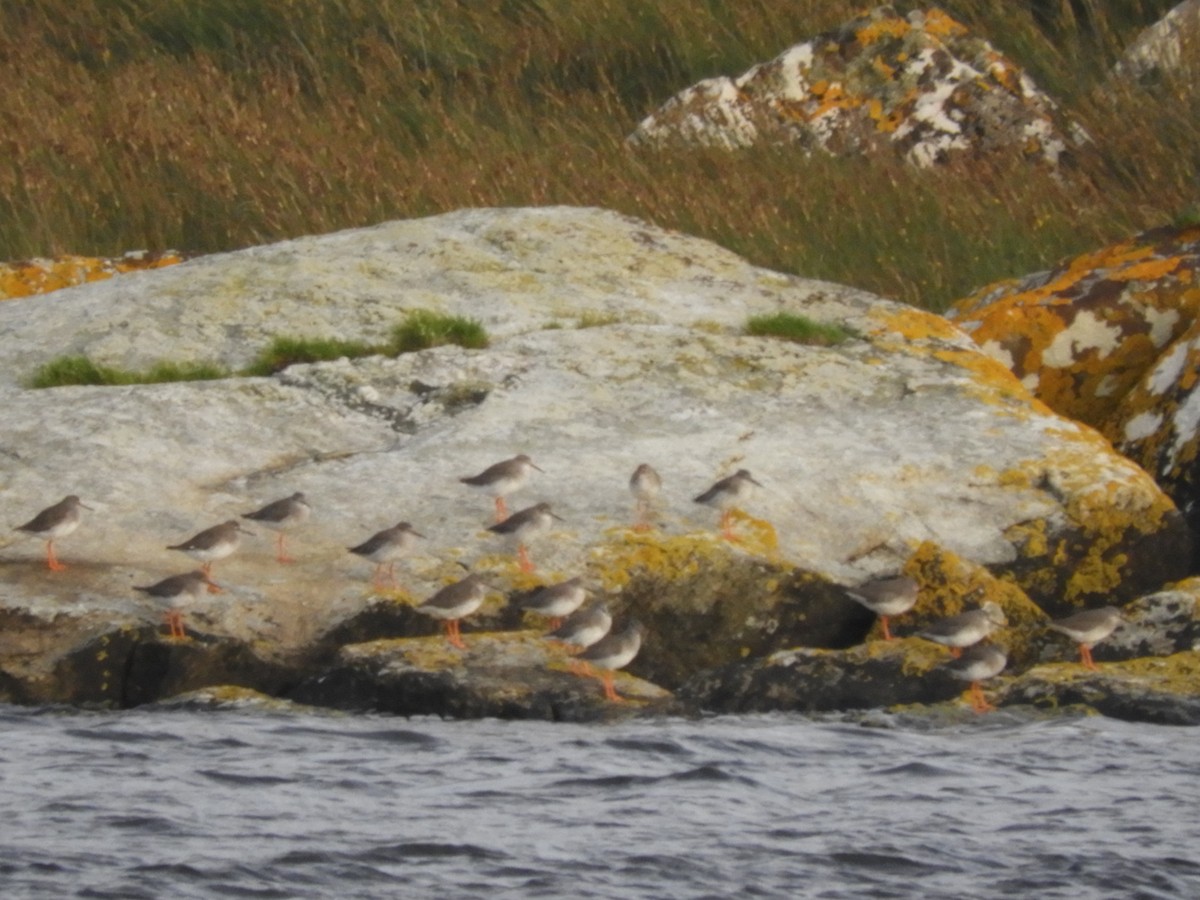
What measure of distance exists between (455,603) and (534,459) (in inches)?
62.3

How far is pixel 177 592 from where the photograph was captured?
866cm

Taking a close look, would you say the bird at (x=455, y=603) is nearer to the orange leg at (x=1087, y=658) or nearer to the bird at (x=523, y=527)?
the bird at (x=523, y=527)

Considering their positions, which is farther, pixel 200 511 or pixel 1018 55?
pixel 1018 55

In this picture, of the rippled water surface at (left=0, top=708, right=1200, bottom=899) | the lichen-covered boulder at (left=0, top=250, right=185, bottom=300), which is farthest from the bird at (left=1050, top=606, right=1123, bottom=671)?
the lichen-covered boulder at (left=0, top=250, right=185, bottom=300)

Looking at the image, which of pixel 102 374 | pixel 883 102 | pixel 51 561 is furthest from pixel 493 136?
pixel 51 561

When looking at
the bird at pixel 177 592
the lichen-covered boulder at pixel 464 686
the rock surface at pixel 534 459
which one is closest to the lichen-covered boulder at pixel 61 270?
the rock surface at pixel 534 459

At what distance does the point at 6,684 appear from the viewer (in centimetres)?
857

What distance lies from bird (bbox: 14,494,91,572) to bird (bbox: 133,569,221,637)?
2.01 ft

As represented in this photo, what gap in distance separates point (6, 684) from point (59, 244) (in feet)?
27.0

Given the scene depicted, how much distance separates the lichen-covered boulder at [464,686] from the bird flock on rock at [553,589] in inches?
3.5

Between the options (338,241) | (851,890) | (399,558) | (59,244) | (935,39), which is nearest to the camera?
(851,890)

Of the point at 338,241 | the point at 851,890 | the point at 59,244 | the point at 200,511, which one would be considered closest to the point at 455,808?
the point at 851,890

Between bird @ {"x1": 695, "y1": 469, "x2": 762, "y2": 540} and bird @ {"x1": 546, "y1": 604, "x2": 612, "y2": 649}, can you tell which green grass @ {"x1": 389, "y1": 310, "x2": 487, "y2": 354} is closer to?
bird @ {"x1": 695, "y1": 469, "x2": 762, "y2": 540}

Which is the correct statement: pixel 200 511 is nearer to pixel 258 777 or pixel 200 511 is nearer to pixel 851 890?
pixel 258 777
